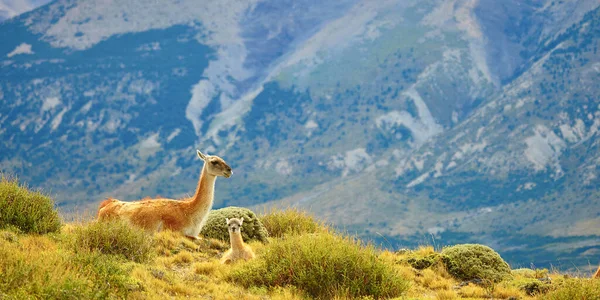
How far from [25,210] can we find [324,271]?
7.17 meters

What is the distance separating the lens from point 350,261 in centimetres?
1551

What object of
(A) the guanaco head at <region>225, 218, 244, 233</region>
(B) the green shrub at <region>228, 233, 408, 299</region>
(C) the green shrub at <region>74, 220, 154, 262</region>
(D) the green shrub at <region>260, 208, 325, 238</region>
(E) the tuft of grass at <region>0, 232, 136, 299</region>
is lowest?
(E) the tuft of grass at <region>0, 232, 136, 299</region>

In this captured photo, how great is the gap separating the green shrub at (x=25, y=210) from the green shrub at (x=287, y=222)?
7.01 meters

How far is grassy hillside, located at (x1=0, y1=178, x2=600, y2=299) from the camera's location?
12.4m

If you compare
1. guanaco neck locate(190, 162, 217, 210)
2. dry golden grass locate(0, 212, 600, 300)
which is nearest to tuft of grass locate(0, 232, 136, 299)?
dry golden grass locate(0, 212, 600, 300)

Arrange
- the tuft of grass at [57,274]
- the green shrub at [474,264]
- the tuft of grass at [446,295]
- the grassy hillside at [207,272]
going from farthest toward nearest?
1. the green shrub at [474,264]
2. the tuft of grass at [446,295]
3. the grassy hillside at [207,272]
4. the tuft of grass at [57,274]

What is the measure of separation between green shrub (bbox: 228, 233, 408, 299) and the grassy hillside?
0.07 feet

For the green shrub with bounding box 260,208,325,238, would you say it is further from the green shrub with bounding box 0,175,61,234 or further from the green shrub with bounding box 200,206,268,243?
the green shrub with bounding box 0,175,61,234

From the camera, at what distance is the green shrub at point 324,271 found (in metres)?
15.1

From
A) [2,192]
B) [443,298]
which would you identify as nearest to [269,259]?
[443,298]

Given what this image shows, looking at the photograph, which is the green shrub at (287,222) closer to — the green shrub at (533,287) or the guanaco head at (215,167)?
the guanaco head at (215,167)

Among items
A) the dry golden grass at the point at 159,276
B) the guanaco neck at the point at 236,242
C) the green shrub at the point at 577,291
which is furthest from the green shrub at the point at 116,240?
the green shrub at the point at 577,291

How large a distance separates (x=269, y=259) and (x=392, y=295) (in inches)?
110

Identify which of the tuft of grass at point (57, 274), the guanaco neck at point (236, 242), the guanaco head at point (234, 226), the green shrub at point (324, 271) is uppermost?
the guanaco head at point (234, 226)
